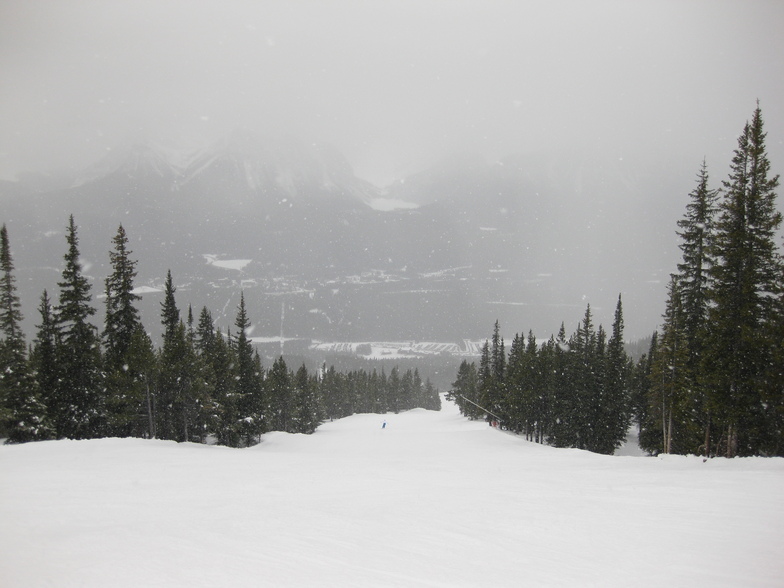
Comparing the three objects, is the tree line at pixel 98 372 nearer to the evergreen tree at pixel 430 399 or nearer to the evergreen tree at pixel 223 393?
the evergreen tree at pixel 223 393

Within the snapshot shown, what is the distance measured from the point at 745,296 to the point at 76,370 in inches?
1608

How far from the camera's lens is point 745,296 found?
19.8m

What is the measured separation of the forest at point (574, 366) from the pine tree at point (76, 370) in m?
0.08

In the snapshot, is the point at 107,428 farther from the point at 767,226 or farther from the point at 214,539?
the point at 767,226

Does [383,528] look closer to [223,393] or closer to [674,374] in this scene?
[674,374]

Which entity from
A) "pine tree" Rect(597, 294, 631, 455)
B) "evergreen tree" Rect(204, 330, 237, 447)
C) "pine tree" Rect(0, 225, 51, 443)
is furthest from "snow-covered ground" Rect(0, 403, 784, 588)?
"pine tree" Rect(597, 294, 631, 455)

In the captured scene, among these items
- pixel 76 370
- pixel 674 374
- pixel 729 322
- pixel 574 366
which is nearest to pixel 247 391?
pixel 76 370

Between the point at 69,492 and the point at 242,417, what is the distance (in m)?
33.2

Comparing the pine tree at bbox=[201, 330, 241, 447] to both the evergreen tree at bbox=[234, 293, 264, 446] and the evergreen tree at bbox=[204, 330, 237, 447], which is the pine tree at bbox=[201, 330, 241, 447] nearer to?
the evergreen tree at bbox=[204, 330, 237, 447]

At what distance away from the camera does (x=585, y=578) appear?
20.4 feet

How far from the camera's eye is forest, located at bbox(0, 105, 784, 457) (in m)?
19.8

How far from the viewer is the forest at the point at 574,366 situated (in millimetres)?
19781

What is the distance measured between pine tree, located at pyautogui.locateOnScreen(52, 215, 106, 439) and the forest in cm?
8

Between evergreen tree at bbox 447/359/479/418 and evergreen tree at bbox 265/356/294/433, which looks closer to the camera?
evergreen tree at bbox 265/356/294/433
